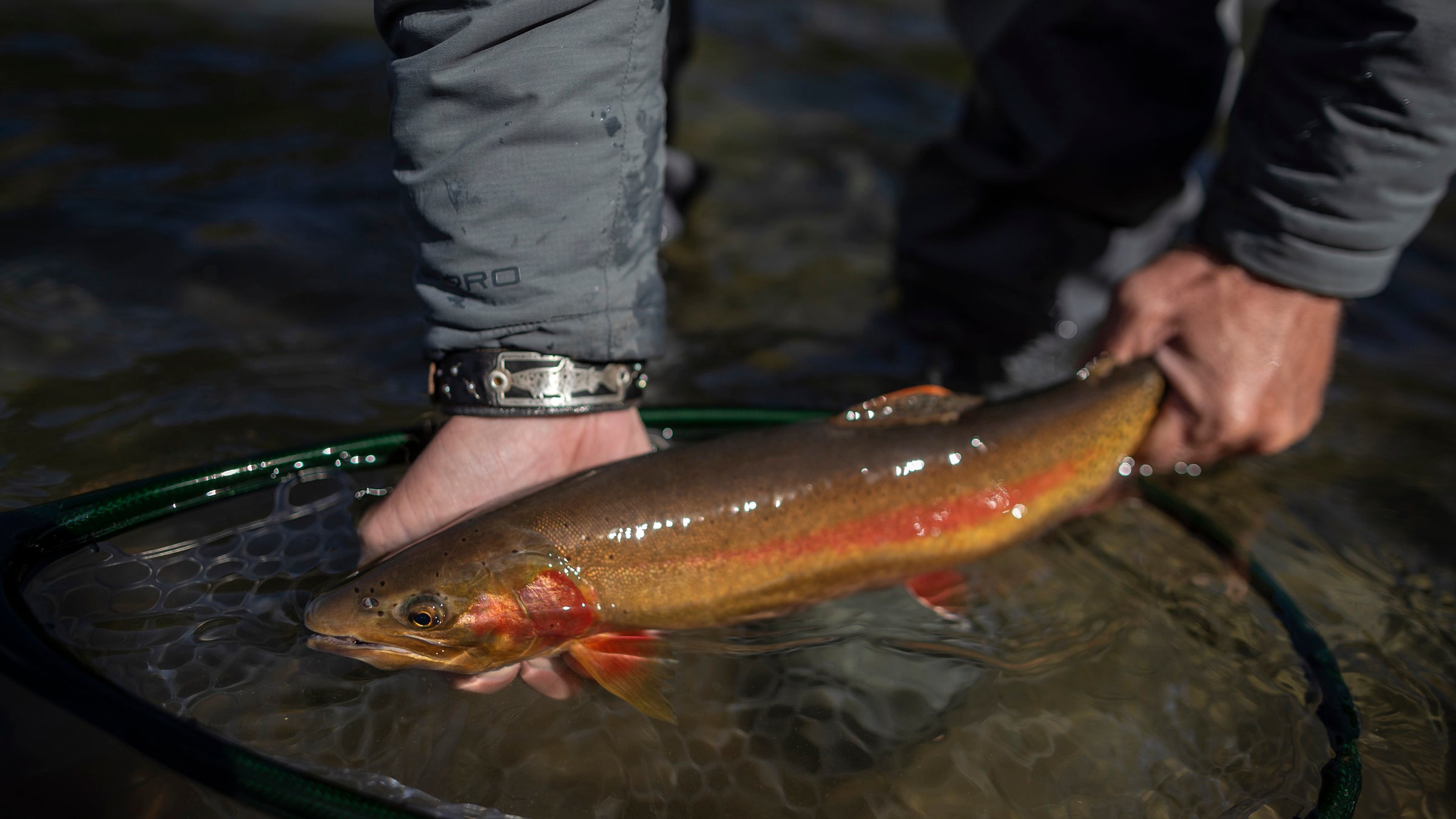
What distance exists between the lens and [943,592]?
227 centimetres

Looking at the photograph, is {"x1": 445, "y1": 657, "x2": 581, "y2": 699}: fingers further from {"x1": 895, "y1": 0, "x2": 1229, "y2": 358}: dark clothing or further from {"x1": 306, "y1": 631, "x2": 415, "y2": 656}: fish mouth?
{"x1": 895, "y1": 0, "x2": 1229, "y2": 358}: dark clothing

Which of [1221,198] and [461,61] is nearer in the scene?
[461,61]

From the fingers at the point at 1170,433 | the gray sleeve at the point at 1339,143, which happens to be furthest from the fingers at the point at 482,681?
the gray sleeve at the point at 1339,143

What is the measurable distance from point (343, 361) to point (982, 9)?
2.42 m

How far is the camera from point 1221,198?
2.35m

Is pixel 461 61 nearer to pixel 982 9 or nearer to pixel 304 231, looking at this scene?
pixel 982 9

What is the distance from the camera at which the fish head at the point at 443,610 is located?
5.79 feet

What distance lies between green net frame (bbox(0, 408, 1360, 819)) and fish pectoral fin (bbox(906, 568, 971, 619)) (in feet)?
1.55

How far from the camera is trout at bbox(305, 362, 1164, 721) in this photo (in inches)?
70.6

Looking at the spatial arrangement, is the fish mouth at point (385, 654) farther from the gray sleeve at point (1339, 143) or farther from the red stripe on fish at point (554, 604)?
the gray sleeve at point (1339, 143)

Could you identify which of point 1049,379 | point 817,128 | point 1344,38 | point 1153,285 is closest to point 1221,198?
point 1153,285

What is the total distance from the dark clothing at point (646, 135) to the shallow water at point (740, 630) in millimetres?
732

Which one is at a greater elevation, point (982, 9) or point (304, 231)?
point (982, 9)

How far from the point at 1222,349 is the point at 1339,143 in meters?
0.49
